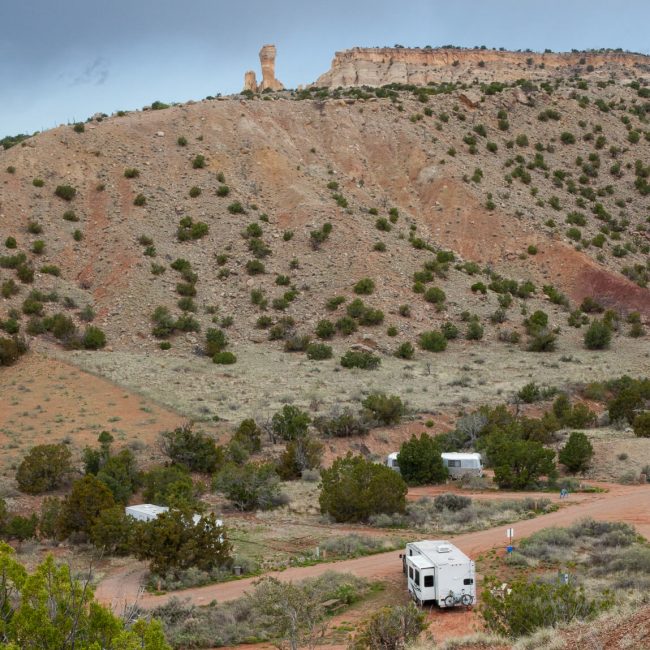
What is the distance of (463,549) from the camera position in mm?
17844

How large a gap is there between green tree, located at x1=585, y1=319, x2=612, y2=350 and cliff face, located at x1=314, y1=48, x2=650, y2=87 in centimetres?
6070

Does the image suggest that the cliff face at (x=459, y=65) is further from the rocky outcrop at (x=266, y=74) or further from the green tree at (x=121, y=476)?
the green tree at (x=121, y=476)

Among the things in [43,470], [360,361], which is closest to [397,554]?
[43,470]

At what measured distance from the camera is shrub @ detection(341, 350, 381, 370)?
38.8 metres

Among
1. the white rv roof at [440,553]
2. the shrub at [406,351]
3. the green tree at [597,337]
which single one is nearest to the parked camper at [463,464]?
the white rv roof at [440,553]

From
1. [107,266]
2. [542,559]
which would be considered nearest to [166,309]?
[107,266]

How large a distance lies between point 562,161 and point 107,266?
138ft

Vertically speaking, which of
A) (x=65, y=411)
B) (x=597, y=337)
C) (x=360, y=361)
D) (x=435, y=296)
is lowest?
(x=65, y=411)

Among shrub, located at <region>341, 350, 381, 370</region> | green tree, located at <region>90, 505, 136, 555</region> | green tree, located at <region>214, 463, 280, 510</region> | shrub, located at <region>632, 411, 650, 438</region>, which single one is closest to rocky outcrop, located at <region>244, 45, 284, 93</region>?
shrub, located at <region>341, 350, 381, 370</region>

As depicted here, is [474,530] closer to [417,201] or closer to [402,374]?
[402,374]

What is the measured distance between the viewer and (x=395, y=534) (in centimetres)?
1992

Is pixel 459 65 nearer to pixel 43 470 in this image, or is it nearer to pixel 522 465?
pixel 522 465

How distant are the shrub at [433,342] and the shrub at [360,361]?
4445mm

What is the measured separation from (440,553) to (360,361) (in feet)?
79.8
